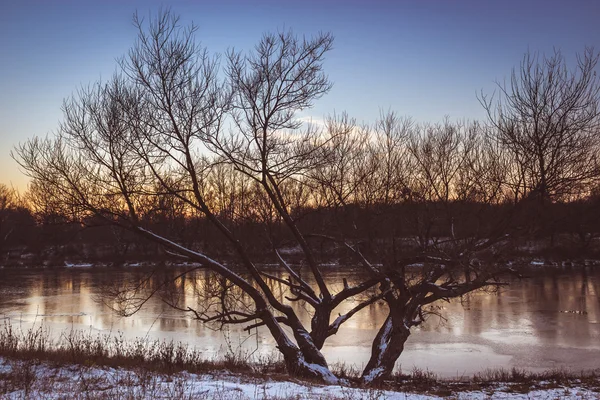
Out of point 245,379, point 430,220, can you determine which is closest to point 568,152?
point 430,220

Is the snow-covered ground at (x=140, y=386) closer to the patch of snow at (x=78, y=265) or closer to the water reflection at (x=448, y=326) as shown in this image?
the water reflection at (x=448, y=326)

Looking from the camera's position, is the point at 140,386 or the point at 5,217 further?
Answer: the point at 5,217

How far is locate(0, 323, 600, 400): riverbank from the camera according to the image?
6.83 meters

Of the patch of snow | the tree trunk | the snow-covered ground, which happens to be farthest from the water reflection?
the patch of snow

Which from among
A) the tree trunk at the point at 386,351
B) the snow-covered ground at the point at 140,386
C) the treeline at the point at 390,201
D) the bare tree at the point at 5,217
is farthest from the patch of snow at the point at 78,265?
the snow-covered ground at the point at 140,386

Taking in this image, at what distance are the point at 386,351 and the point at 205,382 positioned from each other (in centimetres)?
534

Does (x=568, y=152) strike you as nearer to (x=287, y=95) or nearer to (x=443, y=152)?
(x=443, y=152)

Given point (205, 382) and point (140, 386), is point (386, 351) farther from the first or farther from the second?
point (140, 386)

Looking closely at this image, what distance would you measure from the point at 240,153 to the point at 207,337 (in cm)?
847

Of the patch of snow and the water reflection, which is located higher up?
the patch of snow

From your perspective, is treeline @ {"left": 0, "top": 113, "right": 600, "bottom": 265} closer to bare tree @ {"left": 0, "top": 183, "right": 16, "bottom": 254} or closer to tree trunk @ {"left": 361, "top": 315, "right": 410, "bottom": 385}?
tree trunk @ {"left": 361, "top": 315, "right": 410, "bottom": 385}

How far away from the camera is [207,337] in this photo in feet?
57.7

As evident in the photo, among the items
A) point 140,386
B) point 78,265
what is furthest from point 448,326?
point 78,265

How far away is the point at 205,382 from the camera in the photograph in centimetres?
786
